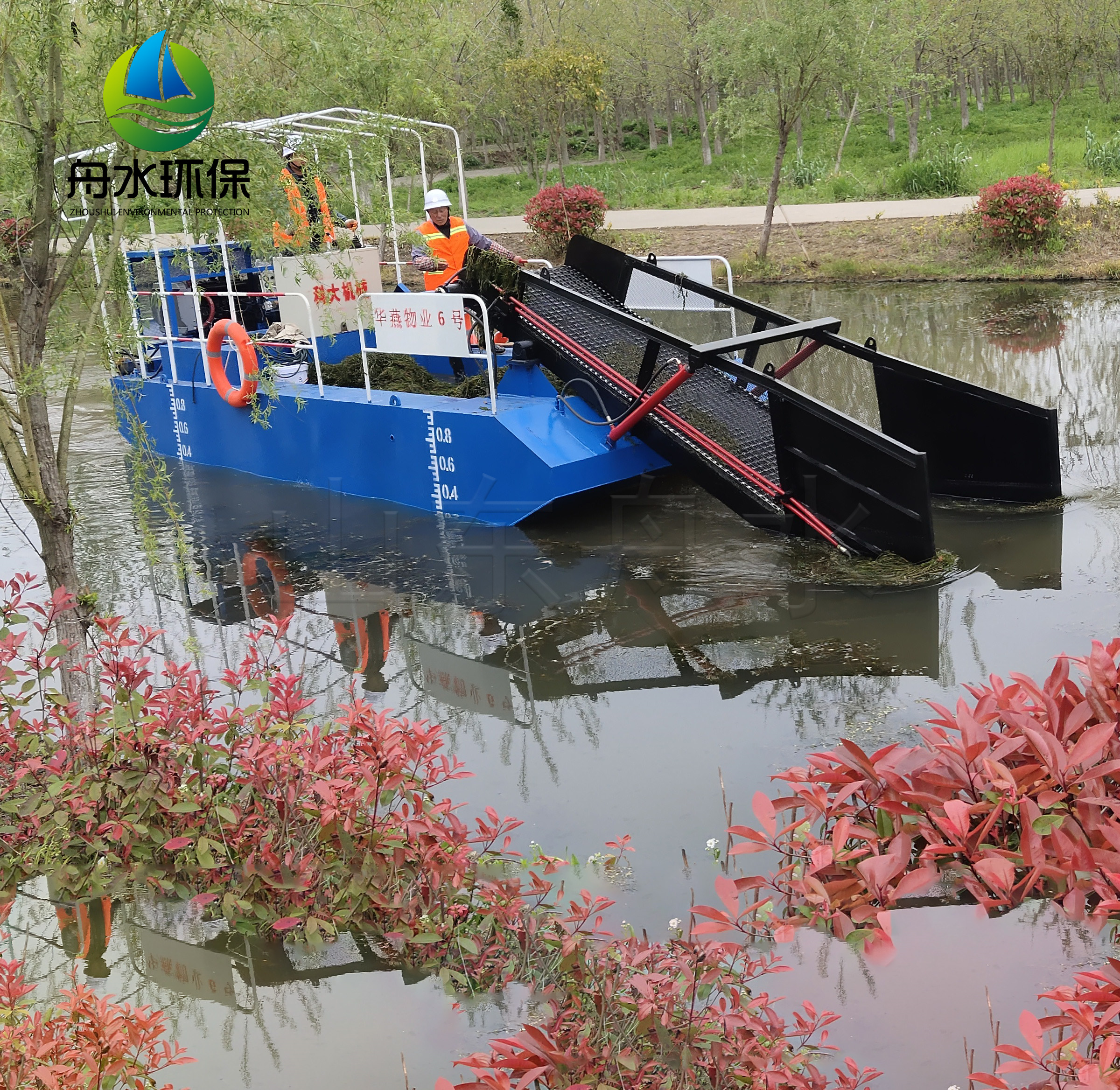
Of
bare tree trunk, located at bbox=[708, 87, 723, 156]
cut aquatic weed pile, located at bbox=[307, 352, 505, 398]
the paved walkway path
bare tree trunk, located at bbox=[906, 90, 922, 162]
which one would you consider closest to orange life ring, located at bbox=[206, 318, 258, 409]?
cut aquatic weed pile, located at bbox=[307, 352, 505, 398]

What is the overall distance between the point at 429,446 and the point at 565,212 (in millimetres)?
12801

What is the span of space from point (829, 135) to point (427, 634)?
1364 inches

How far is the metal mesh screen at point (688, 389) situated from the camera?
23.0 ft

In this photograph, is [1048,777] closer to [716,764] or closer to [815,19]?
[716,764]

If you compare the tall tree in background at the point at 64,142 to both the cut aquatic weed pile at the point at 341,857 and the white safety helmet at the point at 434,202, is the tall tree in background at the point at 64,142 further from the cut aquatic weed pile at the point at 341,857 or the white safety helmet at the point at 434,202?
the white safety helmet at the point at 434,202

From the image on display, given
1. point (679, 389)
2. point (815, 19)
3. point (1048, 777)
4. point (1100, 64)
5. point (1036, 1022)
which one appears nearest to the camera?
point (1036, 1022)

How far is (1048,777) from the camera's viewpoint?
3.29 metres

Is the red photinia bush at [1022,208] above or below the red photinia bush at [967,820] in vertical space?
above

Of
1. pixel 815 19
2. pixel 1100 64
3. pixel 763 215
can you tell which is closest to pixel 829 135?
pixel 1100 64

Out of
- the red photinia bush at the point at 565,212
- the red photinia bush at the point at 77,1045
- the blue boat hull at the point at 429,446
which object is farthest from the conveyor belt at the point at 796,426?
the red photinia bush at the point at 565,212

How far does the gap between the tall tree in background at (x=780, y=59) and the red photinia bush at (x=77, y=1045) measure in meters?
16.8

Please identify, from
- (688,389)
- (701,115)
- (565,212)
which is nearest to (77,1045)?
(688,389)

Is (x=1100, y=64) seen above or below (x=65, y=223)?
above

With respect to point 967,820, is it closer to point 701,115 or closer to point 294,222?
point 294,222
